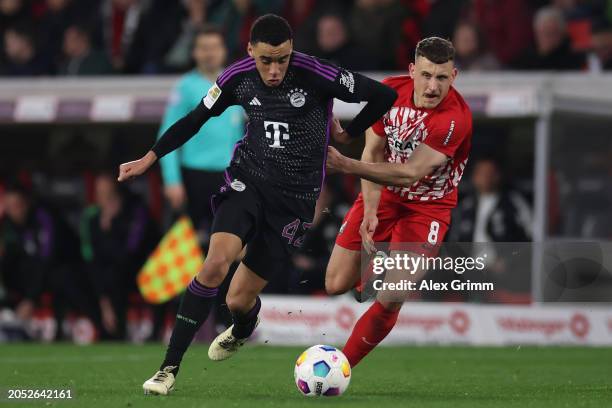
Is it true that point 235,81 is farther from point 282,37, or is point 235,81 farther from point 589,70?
point 589,70

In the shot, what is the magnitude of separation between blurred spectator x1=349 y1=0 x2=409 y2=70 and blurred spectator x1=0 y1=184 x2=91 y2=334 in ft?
12.1

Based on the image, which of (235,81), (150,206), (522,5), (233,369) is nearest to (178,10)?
(150,206)

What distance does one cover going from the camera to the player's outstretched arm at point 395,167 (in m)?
7.17

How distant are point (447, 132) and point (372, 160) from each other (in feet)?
1.84

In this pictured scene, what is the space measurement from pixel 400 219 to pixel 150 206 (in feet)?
21.7

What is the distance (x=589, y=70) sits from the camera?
1274 cm

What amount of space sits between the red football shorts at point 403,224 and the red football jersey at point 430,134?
5 cm

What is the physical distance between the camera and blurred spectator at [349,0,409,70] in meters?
13.2

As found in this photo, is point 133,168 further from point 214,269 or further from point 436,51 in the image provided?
point 436,51

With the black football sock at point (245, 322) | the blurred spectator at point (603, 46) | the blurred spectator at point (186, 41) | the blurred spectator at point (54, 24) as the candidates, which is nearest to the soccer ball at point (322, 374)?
the black football sock at point (245, 322)

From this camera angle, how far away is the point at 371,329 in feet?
25.7

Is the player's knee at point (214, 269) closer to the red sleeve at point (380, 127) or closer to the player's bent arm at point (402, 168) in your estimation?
the player's bent arm at point (402, 168)

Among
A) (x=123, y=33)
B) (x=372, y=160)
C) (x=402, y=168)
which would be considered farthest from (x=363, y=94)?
(x=123, y=33)

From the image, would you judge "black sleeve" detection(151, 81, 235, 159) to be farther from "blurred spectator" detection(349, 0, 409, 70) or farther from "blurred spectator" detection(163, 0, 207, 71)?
"blurred spectator" detection(163, 0, 207, 71)
